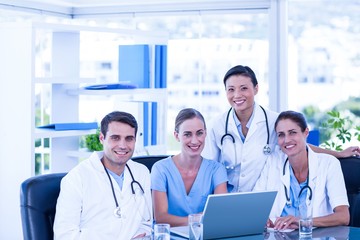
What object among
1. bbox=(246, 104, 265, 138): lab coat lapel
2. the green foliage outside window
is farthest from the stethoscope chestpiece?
the green foliage outside window

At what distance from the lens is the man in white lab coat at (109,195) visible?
112 inches

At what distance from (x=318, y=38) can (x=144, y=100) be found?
5.18ft

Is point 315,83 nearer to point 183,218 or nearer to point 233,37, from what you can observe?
point 233,37

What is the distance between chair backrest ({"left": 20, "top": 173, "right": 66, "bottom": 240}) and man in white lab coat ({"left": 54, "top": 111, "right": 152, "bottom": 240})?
0.19 feet

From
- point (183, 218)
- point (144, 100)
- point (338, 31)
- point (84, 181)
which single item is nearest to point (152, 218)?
point (183, 218)

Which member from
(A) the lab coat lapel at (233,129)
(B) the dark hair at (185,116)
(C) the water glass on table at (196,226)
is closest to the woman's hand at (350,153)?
(A) the lab coat lapel at (233,129)

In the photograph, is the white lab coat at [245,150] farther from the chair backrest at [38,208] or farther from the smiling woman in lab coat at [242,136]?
the chair backrest at [38,208]

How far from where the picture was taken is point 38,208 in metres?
2.82

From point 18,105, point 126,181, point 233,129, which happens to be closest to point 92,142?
point 18,105

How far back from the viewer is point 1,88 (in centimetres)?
413

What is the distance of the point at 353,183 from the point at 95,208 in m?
1.44

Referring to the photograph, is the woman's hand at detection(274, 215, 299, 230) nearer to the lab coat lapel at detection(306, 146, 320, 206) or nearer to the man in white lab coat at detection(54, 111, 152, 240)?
the lab coat lapel at detection(306, 146, 320, 206)

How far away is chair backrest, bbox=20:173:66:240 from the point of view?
2807 mm

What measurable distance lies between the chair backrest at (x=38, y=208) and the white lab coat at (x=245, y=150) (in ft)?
3.52
